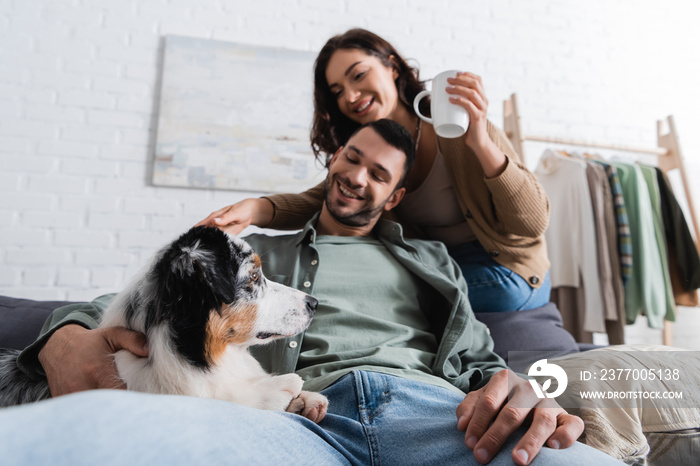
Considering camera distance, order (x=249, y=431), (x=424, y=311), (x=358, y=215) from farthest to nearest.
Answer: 1. (x=358, y=215)
2. (x=424, y=311)
3. (x=249, y=431)

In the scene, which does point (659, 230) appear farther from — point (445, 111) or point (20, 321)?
point (20, 321)

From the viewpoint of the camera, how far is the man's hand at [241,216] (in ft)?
4.41

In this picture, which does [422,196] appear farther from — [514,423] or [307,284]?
[514,423]

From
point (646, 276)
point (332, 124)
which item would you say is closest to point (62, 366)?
point (332, 124)

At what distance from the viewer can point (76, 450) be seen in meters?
0.43

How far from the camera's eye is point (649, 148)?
9.99 feet

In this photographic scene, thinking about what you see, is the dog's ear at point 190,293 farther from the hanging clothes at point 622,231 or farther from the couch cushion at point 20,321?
the hanging clothes at point 622,231

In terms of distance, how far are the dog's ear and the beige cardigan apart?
780 mm

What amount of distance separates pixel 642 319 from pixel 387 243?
3.04 metres

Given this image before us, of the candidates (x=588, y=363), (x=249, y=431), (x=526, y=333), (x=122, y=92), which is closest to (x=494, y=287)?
(x=526, y=333)

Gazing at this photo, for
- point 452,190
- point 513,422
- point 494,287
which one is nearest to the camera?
point 513,422

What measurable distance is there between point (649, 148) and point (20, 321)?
355 cm

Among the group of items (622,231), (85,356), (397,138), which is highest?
(397,138)

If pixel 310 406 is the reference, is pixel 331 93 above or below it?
above
